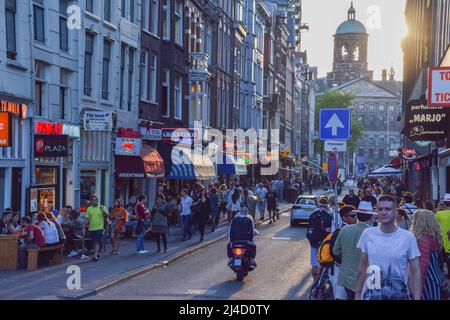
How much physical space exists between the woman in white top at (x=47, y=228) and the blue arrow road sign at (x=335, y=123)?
7.25 m

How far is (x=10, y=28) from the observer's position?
23406 millimetres

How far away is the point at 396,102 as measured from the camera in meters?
166

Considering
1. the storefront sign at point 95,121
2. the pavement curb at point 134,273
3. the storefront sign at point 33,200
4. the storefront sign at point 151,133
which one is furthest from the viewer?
the storefront sign at point 151,133

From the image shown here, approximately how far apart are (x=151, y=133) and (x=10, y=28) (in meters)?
11.8

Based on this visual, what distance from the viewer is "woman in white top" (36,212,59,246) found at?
19.6 meters

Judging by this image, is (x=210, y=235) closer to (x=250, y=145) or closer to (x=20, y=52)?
(x=20, y=52)

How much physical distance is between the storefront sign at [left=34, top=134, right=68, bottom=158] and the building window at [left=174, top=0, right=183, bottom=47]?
50.3 ft

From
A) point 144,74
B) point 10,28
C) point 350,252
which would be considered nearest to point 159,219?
point 10,28

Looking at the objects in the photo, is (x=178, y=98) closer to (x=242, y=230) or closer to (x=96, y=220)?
(x=96, y=220)

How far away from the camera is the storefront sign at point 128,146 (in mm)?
30688

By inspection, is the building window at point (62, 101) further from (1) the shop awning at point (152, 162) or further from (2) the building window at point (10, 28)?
(1) the shop awning at point (152, 162)

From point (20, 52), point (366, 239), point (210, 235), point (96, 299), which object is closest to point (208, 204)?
point (210, 235)

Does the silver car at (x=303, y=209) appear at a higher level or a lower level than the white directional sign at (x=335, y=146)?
lower

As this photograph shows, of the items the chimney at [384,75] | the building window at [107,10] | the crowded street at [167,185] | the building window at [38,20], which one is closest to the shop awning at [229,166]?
the crowded street at [167,185]
